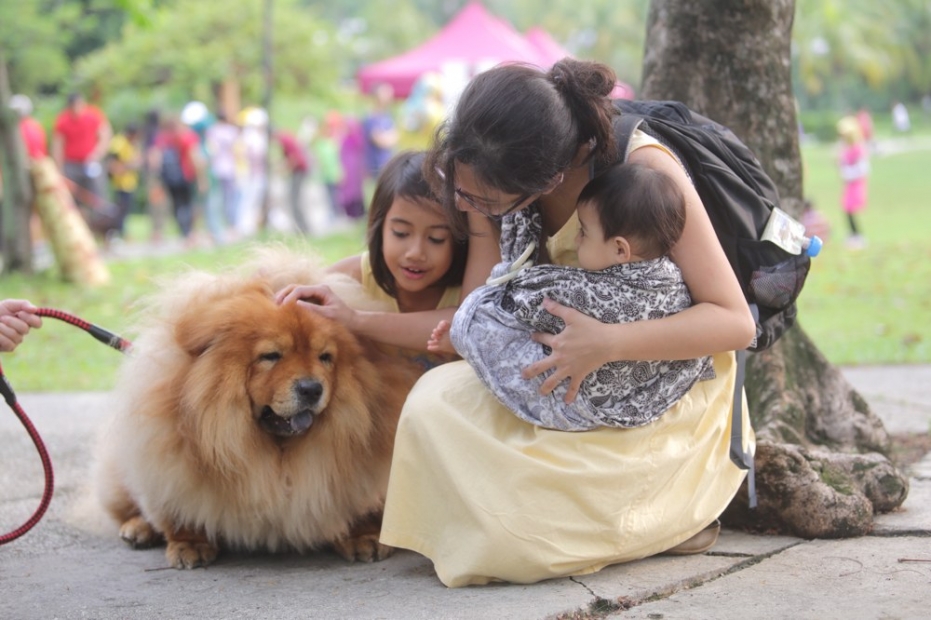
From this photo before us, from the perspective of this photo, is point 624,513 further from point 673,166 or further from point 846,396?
point 846,396

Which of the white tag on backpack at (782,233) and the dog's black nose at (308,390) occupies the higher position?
the white tag on backpack at (782,233)

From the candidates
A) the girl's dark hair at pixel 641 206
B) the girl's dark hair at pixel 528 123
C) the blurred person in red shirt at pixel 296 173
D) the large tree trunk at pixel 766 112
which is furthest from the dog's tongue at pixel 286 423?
the blurred person in red shirt at pixel 296 173

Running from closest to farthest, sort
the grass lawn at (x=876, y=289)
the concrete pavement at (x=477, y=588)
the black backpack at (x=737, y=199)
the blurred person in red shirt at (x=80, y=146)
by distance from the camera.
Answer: the concrete pavement at (x=477, y=588) < the black backpack at (x=737, y=199) < the grass lawn at (x=876, y=289) < the blurred person in red shirt at (x=80, y=146)

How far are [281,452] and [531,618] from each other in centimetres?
118

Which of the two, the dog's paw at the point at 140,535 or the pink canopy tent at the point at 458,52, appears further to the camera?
the pink canopy tent at the point at 458,52

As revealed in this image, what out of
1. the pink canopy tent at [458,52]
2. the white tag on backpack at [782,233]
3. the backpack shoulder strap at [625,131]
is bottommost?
the white tag on backpack at [782,233]

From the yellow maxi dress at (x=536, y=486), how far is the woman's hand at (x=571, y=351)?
171 millimetres

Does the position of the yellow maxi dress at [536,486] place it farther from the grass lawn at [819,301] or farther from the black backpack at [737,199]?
the grass lawn at [819,301]

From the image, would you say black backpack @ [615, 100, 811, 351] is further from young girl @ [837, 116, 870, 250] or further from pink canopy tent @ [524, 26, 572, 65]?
pink canopy tent @ [524, 26, 572, 65]

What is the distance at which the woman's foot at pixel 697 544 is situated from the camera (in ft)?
10.4

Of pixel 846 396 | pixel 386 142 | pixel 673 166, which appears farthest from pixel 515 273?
pixel 386 142

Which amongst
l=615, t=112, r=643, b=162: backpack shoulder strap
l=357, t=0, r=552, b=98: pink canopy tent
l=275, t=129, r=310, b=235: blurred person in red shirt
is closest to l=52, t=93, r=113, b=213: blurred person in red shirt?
l=275, t=129, r=310, b=235: blurred person in red shirt

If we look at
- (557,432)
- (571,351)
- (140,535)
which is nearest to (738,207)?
(571,351)

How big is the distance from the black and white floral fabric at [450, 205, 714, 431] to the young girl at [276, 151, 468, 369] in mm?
510
